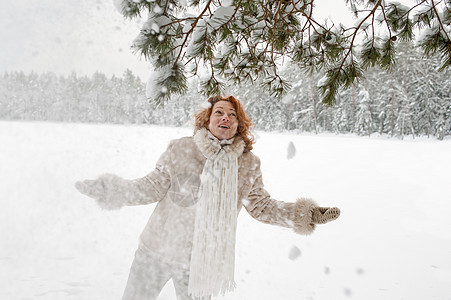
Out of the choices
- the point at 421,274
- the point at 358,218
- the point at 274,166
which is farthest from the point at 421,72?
the point at 421,274

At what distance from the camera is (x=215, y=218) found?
1863mm

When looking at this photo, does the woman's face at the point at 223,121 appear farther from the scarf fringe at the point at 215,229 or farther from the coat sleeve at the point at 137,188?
the coat sleeve at the point at 137,188

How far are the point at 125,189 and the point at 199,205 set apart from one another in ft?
1.47

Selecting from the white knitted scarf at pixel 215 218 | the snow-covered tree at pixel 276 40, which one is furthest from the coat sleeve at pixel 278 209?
the snow-covered tree at pixel 276 40

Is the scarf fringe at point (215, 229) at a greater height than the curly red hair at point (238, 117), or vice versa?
the curly red hair at point (238, 117)

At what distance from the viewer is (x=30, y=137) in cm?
1002

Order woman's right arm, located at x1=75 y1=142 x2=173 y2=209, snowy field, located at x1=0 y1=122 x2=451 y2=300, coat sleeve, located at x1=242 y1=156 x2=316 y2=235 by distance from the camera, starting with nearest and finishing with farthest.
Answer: woman's right arm, located at x1=75 y1=142 x2=173 y2=209 → coat sleeve, located at x1=242 y1=156 x2=316 y2=235 → snowy field, located at x1=0 y1=122 x2=451 y2=300

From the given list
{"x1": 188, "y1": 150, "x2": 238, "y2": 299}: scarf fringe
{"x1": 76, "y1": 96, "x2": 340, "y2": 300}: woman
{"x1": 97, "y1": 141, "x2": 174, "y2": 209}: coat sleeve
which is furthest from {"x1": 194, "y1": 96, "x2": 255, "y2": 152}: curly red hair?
{"x1": 97, "y1": 141, "x2": 174, "y2": 209}: coat sleeve

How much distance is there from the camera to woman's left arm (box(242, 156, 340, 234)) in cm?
181

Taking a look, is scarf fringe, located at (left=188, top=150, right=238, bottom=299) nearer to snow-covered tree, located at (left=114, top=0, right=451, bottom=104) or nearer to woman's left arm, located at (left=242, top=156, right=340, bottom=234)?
woman's left arm, located at (left=242, top=156, right=340, bottom=234)

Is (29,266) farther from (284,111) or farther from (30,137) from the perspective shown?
(284,111)

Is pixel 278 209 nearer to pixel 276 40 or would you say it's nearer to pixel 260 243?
pixel 276 40

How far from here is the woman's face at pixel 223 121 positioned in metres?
1.86

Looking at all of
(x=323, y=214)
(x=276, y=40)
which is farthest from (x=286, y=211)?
(x=276, y=40)
